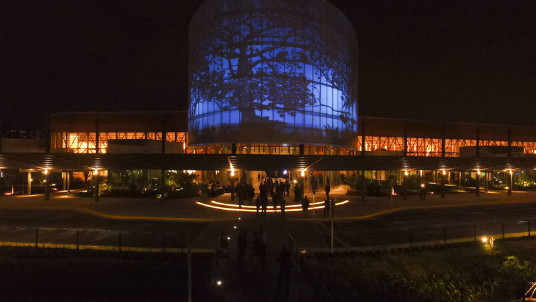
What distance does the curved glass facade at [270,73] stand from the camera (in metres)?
34.4

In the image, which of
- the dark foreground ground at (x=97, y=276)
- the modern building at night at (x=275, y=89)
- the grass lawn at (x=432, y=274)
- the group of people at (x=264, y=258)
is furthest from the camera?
the modern building at night at (x=275, y=89)

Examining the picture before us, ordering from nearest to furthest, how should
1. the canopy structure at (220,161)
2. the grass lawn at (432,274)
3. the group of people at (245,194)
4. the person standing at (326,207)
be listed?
1. the grass lawn at (432,274)
2. the person standing at (326,207)
3. the group of people at (245,194)
4. the canopy structure at (220,161)


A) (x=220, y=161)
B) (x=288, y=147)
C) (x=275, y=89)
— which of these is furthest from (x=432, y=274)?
(x=288, y=147)

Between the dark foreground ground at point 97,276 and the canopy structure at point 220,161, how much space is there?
13.1m

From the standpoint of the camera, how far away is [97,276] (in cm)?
995

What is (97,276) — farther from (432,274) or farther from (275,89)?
(275,89)

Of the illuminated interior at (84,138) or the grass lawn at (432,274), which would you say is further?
the illuminated interior at (84,138)

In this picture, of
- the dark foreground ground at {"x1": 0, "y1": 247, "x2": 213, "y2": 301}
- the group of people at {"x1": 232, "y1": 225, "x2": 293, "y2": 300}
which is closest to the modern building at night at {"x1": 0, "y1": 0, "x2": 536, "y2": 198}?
the dark foreground ground at {"x1": 0, "y1": 247, "x2": 213, "y2": 301}

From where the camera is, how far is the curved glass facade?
34406 millimetres

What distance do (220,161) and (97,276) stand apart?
1588 centimetres

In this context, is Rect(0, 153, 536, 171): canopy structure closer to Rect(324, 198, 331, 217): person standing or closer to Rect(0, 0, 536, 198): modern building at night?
Rect(0, 0, 536, 198): modern building at night

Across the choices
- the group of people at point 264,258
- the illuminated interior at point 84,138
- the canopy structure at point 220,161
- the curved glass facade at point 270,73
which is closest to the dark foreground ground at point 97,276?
the group of people at point 264,258

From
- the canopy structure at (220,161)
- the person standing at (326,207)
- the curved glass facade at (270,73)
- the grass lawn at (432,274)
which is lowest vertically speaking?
the grass lawn at (432,274)

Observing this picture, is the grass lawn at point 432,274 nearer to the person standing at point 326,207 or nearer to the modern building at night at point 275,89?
the person standing at point 326,207
